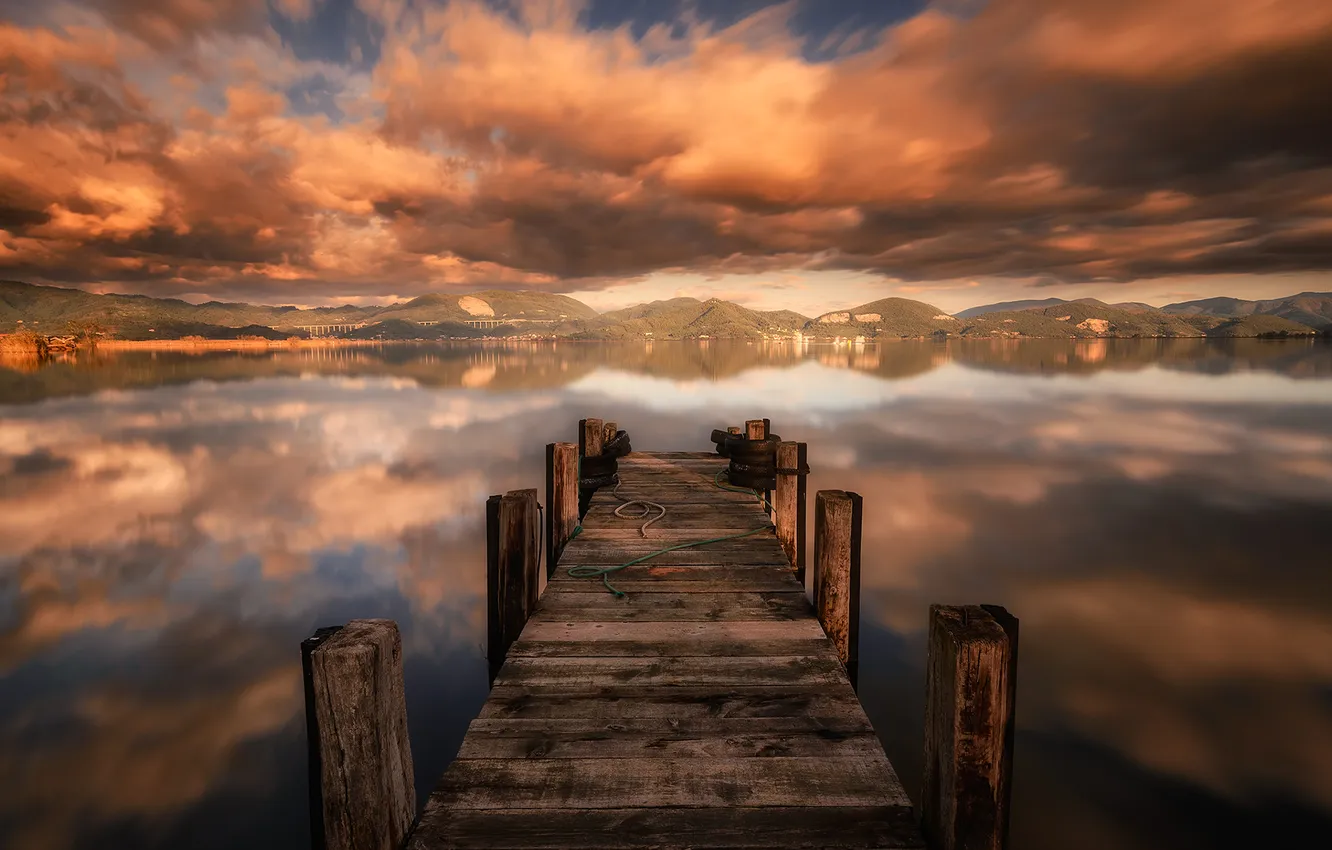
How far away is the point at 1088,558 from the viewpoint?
43.7 feet

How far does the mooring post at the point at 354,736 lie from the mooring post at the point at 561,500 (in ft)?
19.8

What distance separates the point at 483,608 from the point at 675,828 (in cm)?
870

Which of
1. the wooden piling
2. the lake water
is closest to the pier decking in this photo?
the lake water

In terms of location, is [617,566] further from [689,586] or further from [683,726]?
[683,726]

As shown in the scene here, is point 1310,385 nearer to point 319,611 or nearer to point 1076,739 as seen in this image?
point 1076,739

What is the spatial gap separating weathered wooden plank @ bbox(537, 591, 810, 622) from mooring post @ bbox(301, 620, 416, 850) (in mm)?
3166

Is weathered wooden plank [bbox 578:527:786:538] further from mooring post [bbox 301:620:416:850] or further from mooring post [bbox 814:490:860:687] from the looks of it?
mooring post [bbox 301:620:416:850]

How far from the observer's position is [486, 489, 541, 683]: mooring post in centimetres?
668

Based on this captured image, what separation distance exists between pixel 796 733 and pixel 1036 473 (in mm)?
21074

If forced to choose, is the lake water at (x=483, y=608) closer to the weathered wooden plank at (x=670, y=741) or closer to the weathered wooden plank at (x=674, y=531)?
the weathered wooden plank at (x=674, y=531)

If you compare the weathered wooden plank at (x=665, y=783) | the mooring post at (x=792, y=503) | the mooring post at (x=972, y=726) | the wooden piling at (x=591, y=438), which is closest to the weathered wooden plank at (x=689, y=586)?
the mooring post at (x=792, y=503)

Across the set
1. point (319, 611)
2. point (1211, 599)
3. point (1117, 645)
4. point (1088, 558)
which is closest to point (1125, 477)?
point (1088, 558)

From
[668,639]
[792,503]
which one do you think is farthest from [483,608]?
[668,639]

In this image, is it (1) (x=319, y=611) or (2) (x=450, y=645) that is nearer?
(2) (x=450, y=645)
